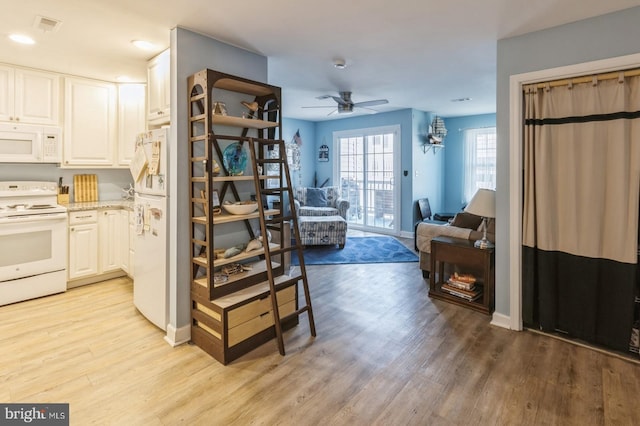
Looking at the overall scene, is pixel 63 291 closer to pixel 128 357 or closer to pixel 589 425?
pixel 128 357

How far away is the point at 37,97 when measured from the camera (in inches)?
144

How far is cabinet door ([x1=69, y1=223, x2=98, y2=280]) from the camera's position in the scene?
12.4 ft

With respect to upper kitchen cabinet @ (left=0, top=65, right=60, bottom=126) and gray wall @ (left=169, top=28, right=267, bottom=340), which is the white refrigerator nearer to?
gray wall @ (left=169, top=28, right=267, bottom=340)

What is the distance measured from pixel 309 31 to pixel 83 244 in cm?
338

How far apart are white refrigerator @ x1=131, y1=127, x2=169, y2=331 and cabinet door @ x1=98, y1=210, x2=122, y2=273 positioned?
1.17 metres

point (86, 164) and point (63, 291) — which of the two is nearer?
point (63, 291)

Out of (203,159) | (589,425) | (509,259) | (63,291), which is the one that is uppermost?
(203,159)

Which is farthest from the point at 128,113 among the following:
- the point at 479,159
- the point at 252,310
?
the point at 479,159

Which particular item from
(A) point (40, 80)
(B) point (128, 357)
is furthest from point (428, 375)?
(A) point (40, 80)

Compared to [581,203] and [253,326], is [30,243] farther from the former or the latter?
[581,203]

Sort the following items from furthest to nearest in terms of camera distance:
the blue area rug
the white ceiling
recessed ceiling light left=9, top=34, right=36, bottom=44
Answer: the blue area rug → recessed ceiling light left=9, top=34, right=36, bottom=44 → the white ceiling

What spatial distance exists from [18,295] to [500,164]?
188 inches

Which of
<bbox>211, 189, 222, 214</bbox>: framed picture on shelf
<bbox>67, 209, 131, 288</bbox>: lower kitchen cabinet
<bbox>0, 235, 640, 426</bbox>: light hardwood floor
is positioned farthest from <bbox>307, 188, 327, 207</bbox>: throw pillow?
<bbox>211, 189, 222, 214</bbox>: framed picture on shelf

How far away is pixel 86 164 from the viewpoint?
4.04m
